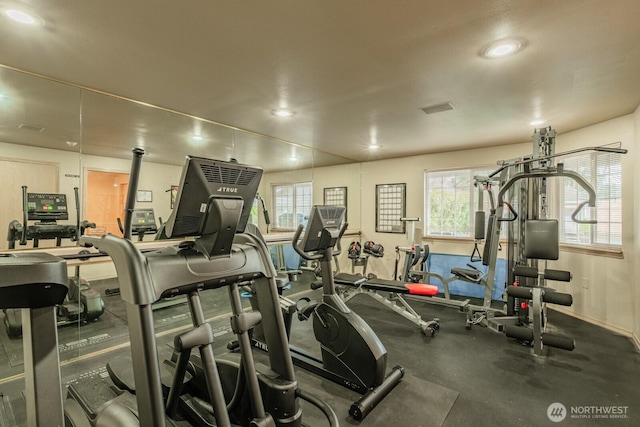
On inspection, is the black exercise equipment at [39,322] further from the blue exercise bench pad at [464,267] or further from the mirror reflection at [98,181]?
the blue exercise bench pad at [464,267]

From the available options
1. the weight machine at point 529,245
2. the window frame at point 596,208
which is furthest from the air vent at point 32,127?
the window frame at point 596,208

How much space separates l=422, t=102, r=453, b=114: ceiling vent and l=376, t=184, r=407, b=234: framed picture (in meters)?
2.62

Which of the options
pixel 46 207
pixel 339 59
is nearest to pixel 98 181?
pixel 46 207

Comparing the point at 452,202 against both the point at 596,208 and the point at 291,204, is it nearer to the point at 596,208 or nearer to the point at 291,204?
the point at 596,208

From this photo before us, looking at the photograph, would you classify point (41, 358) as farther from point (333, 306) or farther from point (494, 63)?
point (494, 63)

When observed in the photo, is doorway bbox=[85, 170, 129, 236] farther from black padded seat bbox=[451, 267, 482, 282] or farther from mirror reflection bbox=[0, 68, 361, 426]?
black padded seat bbox=[451, 267, 482, 282]

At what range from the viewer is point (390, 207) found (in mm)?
6008

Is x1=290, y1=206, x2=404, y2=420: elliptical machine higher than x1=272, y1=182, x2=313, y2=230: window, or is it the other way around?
x1=272, y1=182, x2=313, y2=230: window

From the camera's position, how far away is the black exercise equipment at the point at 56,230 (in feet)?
10.6

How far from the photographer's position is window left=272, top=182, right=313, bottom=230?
6242 mm

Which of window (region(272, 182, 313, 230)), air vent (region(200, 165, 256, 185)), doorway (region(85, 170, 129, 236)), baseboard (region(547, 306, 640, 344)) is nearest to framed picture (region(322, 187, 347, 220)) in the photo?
window (region(272, 182, 313, 230))

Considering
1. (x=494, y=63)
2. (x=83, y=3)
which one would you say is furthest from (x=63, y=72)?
(x=494, y=63)

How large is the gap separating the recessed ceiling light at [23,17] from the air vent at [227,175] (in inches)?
59.4

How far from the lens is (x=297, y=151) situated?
5328 millimetres
